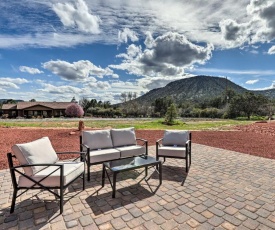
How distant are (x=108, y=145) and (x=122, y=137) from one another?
526mm

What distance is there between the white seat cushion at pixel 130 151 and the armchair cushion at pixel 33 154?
71.8 inches

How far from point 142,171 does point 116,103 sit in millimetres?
54853

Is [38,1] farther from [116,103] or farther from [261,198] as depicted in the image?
[116,103]

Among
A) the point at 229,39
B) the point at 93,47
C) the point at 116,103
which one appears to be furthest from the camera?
the point at 116,103

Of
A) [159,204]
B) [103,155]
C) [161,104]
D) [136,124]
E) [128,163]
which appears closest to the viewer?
[159,204]

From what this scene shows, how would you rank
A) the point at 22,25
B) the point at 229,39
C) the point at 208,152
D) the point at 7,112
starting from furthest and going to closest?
1. the point at 7,112
2. the point at 229,39
3. the point at 22,25
4. the point at 208,152

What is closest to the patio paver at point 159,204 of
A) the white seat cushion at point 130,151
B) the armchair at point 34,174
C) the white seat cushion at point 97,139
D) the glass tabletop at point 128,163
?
the armchair at point 34,174

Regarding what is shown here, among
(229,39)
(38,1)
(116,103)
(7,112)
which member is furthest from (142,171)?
(116,103)

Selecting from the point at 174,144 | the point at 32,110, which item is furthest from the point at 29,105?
the point at 174,144

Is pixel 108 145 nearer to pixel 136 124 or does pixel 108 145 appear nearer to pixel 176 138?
pixel 176 138

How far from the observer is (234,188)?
379 centimetres

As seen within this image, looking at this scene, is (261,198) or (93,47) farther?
(93,47)

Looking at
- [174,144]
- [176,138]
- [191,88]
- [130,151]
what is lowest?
[130,151]

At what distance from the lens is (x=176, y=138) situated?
550 cm
